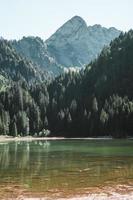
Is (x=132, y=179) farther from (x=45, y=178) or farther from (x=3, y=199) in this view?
(x=3, y=199)

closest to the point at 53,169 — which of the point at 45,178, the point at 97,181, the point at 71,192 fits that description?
the point at 45,178

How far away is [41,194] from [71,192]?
2.95 m

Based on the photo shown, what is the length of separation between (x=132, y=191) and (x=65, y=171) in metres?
19.4

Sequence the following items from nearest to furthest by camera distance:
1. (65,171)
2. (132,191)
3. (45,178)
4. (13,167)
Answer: (132,191) < (45,178) < (65,171) < (13,167)

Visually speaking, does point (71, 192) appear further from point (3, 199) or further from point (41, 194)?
point (3, 199)

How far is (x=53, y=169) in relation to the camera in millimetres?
63156

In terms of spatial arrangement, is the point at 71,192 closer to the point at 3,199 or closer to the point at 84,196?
the point at 84,196

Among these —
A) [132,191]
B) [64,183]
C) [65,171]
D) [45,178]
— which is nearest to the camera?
[132,191]

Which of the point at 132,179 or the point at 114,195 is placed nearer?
the point at 114,195

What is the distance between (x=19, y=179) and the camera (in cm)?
5266

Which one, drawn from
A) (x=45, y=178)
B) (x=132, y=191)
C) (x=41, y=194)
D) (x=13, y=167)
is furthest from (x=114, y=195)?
(x=13, y=167)

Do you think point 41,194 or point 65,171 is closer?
point 41,194

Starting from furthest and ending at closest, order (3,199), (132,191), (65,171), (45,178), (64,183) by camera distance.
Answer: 1. (65,171)
2. (45,178)
3. (64,183)
4. (132,191)
5. (3,199)

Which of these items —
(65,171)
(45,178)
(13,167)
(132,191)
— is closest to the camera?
(132,191)
